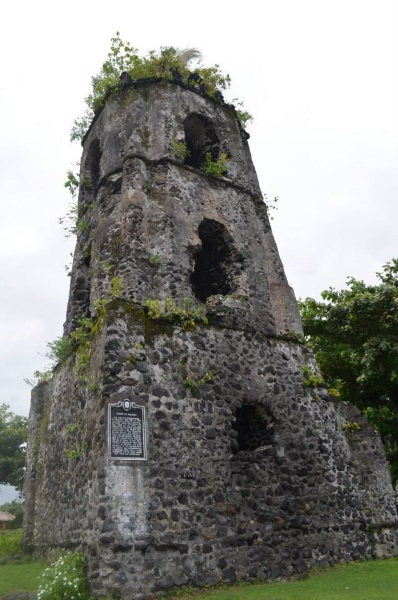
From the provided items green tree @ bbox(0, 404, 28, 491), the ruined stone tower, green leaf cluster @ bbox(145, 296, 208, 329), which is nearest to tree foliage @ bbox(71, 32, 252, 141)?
the ruined stone tower

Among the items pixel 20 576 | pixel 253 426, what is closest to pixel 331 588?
pixel 253 426

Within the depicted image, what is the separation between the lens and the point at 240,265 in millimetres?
11242

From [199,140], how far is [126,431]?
8639 mm

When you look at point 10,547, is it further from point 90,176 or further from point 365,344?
point 365,344

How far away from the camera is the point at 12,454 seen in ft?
107

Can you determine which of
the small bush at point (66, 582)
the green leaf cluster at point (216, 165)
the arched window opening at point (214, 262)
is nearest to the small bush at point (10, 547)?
the small bush at point (66, 582)

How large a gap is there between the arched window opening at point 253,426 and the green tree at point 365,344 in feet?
20.5

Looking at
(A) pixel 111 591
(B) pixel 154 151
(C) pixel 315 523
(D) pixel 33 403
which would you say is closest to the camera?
(A) pixel 111 591

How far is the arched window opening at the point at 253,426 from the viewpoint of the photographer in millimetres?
9320

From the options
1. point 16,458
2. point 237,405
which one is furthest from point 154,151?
point 16,458

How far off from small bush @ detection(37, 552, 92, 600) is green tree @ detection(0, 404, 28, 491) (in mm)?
26171

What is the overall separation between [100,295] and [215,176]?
4.10m

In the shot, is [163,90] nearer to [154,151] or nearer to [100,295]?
[154,151]

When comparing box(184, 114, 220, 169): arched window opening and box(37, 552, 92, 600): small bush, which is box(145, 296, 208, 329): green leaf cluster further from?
box(184, 114, 220, 169): arched window opening
